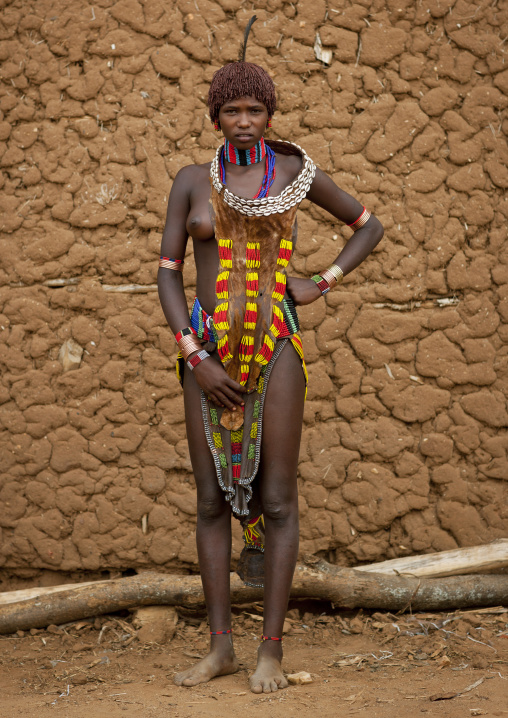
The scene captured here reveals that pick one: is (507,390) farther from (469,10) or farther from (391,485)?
(469,10)

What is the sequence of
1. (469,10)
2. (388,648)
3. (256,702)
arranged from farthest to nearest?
1. (469,10)
2. (388,648)
3. (256,702)

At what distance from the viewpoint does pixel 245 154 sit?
2664mm

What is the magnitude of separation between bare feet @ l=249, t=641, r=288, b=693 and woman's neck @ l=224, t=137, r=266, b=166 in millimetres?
1724

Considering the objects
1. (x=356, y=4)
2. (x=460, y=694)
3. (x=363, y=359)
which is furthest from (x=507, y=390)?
(x=356, y=4)

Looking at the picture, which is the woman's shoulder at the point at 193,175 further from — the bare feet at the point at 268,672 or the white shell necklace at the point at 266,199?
the bare feet at the point at 268,672

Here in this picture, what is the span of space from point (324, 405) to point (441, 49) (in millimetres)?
1925

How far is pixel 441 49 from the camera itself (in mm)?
3859

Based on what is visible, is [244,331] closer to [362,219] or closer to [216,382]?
[216,382]

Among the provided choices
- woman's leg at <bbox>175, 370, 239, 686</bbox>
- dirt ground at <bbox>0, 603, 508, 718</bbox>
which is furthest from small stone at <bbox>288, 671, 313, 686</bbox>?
woman's leg at <bbox>175, 370, 239, 686</bbox>

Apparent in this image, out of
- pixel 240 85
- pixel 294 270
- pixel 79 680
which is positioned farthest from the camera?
pixel 294 270

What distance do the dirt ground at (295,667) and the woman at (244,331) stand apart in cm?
17

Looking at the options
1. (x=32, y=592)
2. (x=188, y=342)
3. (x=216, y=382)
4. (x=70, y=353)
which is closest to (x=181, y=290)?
(x=188, y=342)

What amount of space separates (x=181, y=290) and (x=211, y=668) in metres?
1.39

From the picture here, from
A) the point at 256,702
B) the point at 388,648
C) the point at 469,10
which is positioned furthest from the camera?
the point at 469,10
